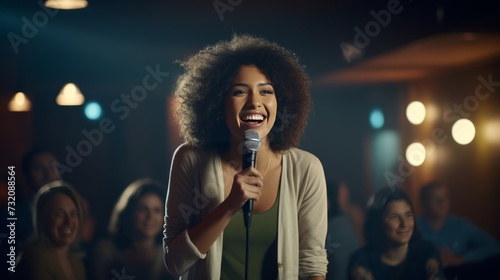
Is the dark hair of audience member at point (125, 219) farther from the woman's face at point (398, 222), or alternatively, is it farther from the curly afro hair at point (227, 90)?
the woman's face at point (398, 222)

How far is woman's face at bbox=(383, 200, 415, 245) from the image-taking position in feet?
9.91

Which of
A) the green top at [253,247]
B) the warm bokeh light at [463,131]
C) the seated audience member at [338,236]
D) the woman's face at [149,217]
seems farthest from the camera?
the warm bokeh light at [463,131]

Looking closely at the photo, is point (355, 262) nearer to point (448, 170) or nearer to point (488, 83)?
point (448, 170)

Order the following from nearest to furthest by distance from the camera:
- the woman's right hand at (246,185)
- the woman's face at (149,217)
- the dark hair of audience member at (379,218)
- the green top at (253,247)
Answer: the woman's right hand at (246,185)
the green top at (253,247)
the woman's face at (149,217)
the dark hair of audience member at (379,218)

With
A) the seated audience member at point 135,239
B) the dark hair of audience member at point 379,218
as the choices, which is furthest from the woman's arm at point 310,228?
the seated audience member at point 135,239

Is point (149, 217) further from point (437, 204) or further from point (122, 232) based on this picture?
point (437, 204)

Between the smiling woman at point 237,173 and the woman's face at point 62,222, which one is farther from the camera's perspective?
the woman's face at point 62,222

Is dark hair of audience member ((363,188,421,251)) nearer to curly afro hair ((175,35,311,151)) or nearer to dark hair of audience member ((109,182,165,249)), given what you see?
curly afro hair ((175,35,311,151))

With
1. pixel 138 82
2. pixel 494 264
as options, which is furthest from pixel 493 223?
pixel 138 82

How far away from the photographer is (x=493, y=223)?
10.4 ft

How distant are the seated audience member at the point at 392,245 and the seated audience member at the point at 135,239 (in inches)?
35.6

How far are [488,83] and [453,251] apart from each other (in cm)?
82

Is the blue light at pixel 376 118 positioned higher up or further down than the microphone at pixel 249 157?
higher up

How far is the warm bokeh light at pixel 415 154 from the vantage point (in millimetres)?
3039
